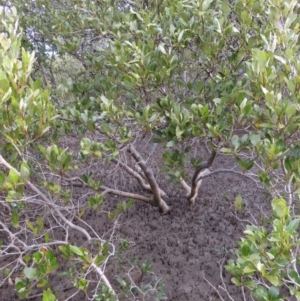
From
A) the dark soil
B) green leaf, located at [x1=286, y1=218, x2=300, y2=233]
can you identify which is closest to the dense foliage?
green leaf, located at [x1=286, y1=218, x2=300, y2=233]

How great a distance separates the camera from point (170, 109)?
2.22 metres

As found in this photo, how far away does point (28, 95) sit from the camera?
1811 millimetres

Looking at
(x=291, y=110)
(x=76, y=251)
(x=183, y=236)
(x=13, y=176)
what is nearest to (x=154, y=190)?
(x=183, y=236)

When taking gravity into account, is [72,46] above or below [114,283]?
above

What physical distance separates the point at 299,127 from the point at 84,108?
129cm

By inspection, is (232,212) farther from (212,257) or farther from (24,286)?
(24,286)

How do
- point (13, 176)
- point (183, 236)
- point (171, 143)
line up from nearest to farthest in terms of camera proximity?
point (13, 176) < point (171, 143) < point (183, 236)

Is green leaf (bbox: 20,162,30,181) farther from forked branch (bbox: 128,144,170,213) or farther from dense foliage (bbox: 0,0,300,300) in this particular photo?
forked branch (bbox: 128,144,170,213)

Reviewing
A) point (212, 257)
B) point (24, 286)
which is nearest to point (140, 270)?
point (212, 257)

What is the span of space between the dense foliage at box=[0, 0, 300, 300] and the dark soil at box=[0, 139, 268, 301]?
556mm

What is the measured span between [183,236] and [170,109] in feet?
5.03

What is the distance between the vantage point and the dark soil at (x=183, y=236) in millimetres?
2891

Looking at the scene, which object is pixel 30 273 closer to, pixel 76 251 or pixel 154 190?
pixel 76 251

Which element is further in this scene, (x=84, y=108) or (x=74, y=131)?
(x=74, y=131)
